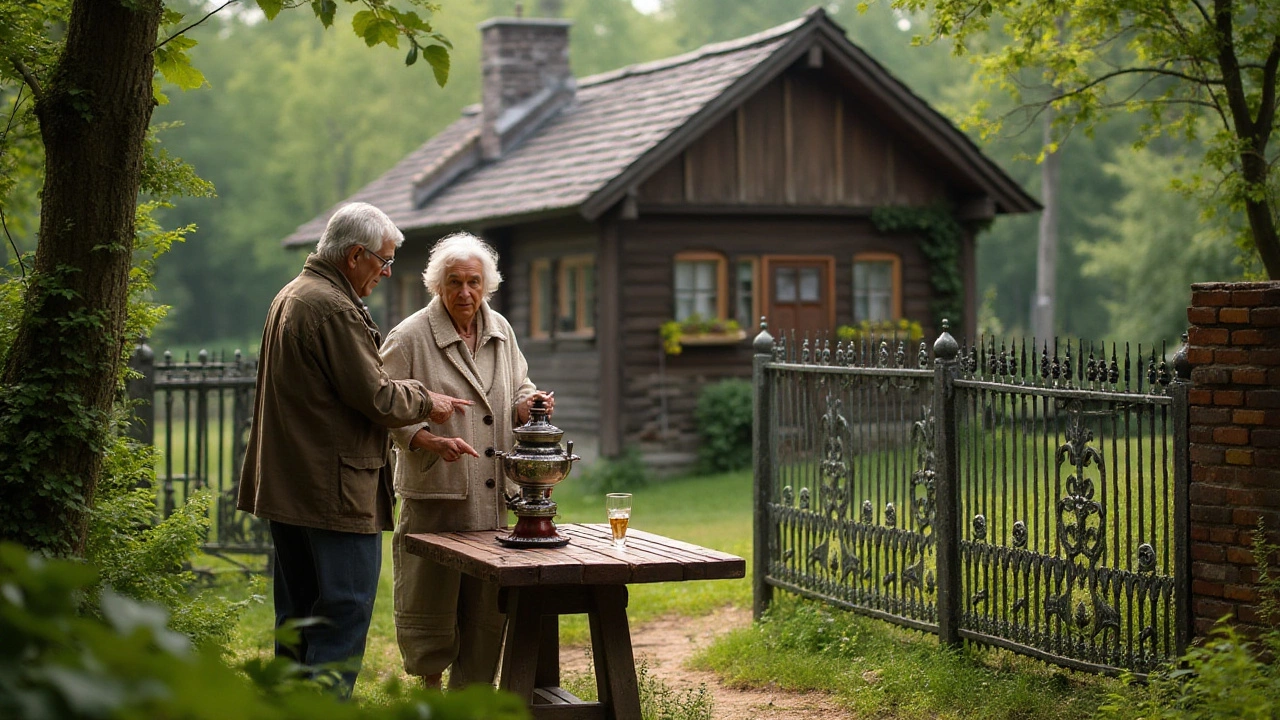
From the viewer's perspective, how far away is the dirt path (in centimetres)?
671

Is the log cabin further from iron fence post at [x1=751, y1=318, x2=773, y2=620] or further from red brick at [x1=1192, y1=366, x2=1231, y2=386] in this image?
red brick at [x1=1192, y1=366, x2=1231, y2=386]

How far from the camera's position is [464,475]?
19.3ft

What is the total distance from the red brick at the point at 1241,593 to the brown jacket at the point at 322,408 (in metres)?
3.14

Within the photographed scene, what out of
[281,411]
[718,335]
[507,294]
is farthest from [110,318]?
[507,294]

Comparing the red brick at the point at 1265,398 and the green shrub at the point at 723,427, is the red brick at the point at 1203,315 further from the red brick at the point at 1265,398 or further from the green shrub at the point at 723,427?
the green shrub at the point at 723,427

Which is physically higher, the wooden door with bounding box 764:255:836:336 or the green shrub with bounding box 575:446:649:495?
the wooden door with bounding box 764:255:836:336

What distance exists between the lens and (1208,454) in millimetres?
5555

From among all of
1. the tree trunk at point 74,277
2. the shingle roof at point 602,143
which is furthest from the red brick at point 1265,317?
the shingle roof at point 602,143

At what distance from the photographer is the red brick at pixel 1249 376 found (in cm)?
538

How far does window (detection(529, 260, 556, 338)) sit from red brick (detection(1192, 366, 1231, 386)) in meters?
13.6

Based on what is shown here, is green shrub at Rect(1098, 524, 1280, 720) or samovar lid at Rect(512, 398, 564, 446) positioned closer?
green shrub at Rect(1098, 524, 1280, 720)

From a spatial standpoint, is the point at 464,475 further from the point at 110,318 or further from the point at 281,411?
the point at 110,318

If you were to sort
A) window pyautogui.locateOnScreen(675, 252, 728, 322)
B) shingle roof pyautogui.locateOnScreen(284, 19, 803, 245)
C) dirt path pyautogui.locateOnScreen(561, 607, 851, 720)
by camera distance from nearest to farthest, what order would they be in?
dirt path pyautogui.locateOnScreen(561, 607, 851, 720)
shingle roof pyautogui.locateOnScreen(284, 19, 803, 245)
window pyautogui.locateOnScreen(675, 252, 728, 322)

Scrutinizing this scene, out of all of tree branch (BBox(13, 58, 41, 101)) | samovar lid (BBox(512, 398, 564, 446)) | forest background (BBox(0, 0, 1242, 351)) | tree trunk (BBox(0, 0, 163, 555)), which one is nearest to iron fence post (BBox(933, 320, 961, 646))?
samovar lid (BBox(512, 398, 564, 446))
